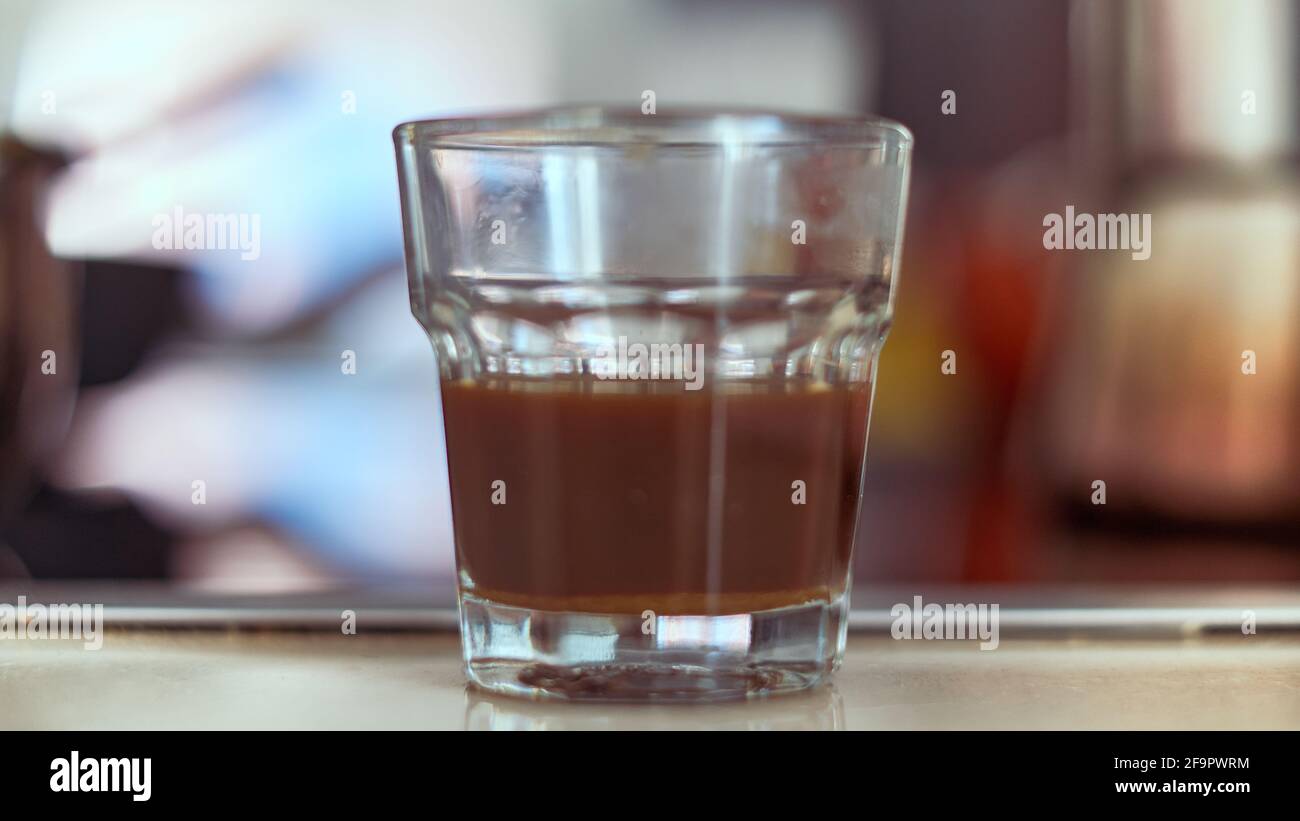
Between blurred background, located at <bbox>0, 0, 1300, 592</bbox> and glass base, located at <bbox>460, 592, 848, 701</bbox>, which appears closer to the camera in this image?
glass base, located at <bbox>460, 592, 848, 701</bbox>

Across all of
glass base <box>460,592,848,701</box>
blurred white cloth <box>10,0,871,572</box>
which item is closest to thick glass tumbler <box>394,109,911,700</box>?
glass base <box>460,592,848,701</box>

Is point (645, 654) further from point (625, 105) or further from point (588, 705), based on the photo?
point (625, 105)

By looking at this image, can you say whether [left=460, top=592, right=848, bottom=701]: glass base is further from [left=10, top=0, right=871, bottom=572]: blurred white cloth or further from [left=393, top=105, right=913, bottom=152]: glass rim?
[left=10, top=0, right=871, bottom=572]: blurred white cloth

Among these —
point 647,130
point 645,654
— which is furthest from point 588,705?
point 647,130

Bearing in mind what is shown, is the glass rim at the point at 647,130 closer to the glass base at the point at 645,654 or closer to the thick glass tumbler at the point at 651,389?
the thick glass tumbler at the point at 651,389
